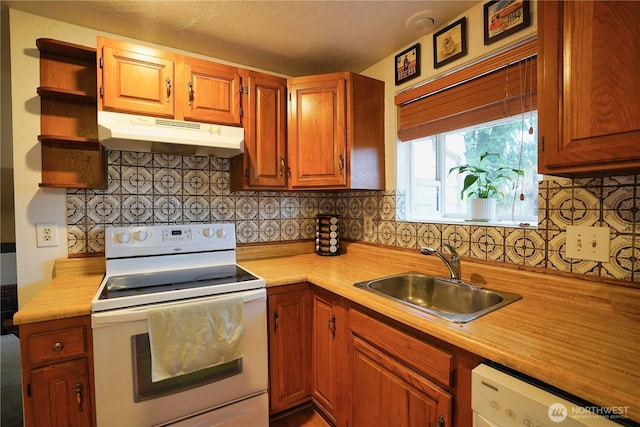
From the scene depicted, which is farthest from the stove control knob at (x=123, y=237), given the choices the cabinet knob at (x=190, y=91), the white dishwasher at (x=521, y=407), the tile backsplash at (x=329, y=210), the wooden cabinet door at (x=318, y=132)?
the white dishwasher at (x=521, y=407)

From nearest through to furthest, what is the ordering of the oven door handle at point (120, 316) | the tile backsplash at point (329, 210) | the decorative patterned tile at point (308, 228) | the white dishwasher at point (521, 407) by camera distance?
the white dishwasher at point (521, 407)
the tile backsplash at point (329, 210)
the oven door handle at point (120, 316)
the decorative patterned tile at point (308, 228)

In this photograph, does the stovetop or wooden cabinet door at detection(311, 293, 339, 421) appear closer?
the stovetop

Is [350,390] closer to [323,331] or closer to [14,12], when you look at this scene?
[323,331]

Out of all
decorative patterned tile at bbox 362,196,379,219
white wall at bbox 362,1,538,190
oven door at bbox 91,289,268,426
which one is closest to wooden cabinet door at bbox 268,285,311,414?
oven door at bbox 91,289,268,426

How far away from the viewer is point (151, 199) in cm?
182

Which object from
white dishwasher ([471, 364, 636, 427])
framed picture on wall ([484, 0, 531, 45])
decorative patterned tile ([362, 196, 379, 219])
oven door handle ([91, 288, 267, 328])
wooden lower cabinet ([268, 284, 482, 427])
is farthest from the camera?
decorative patterned tile ([362, 196, 379, 219])

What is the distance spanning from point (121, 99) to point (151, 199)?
0.59 m

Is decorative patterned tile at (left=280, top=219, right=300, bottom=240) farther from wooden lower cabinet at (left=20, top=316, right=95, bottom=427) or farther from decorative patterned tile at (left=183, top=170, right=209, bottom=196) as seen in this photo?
wooden lower cabinet at (left=20, top=316, right=95, bottom=427)

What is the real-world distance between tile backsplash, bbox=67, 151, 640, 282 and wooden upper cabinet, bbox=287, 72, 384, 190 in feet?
1.02

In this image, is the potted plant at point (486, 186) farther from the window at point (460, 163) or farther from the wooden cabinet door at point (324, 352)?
the wooden cabinet door at point (324, 352)

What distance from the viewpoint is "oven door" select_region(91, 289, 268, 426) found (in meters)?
1.18

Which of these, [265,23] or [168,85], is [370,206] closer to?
[265,23]

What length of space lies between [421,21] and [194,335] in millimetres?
1933

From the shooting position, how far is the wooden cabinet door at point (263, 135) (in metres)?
1.83
